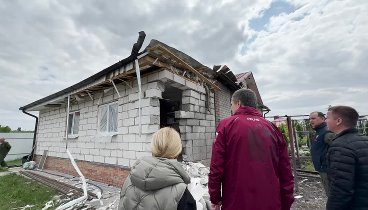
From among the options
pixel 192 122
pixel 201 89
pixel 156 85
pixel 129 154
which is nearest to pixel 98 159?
Answer: pixel 129 154

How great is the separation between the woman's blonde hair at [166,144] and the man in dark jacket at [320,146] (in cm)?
342

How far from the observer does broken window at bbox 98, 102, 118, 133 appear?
7.01 meters

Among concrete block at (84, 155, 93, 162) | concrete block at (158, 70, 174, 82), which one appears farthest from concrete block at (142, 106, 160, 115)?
concrete block at (84, 155, 93, 162)

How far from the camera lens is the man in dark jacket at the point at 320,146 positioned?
4103 millimetres

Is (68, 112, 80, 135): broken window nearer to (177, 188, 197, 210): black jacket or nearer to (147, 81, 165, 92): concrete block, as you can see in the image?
(147, 81, 165, 92): concrete block

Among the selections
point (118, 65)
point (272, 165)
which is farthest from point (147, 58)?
point (272, 165)

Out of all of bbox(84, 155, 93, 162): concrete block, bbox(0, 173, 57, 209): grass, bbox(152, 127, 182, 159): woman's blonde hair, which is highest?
bbox(152, 127, 182, 159): woman's blonde hair

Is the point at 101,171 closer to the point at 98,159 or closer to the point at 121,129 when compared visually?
the point at 98,159

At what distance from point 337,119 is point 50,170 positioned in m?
11.9

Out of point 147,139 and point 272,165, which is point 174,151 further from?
point 147,139

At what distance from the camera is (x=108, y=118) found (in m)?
7.27

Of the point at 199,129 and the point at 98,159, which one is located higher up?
the point at 199,129

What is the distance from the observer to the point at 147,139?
5.56 meters

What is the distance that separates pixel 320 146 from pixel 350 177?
2407mm
